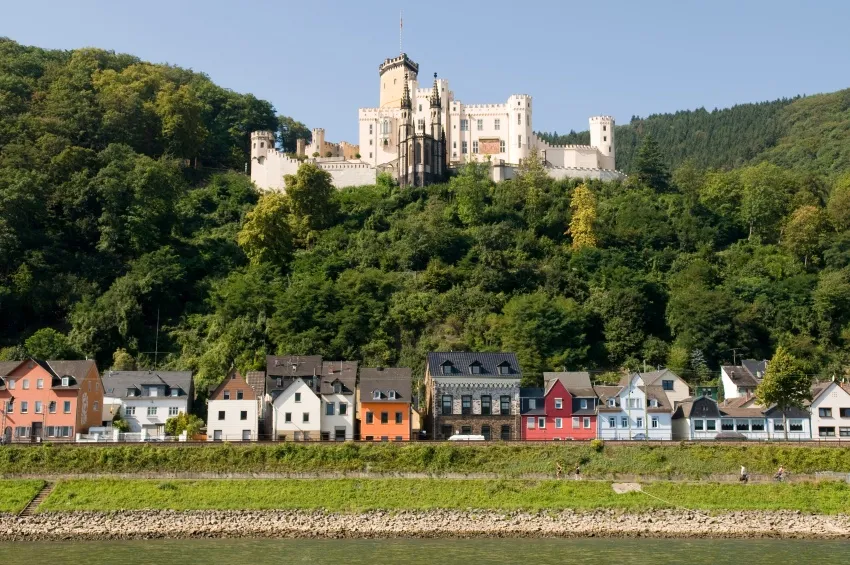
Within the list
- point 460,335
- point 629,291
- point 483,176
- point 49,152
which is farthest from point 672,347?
point 49,152

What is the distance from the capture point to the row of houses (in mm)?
59781

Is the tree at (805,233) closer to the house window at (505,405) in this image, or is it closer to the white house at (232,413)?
the house window at (505,405)

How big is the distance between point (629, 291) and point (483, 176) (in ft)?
92.0

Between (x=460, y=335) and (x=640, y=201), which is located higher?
(x=640, y=201)

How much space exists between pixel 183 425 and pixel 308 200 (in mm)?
37319

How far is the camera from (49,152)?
301ft

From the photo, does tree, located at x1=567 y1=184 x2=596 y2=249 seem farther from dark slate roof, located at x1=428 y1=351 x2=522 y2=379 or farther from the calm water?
the calm water

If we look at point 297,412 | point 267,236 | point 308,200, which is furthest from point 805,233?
point 297,412

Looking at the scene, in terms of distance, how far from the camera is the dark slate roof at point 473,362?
60.8 meters

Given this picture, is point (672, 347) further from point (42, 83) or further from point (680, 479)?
point (42, 83)

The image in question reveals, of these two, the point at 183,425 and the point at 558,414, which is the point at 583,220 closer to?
the point at 558,414

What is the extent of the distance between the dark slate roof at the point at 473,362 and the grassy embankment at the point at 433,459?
27.4 feet

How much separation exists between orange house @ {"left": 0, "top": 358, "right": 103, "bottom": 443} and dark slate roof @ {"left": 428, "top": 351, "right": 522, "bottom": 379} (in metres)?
19.3

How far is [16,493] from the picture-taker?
4881 centimetres
